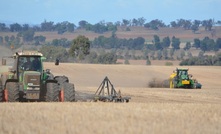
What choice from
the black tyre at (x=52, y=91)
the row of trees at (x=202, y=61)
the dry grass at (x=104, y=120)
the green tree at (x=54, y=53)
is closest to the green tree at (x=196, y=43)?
the row of trees at (x=202, y=61)

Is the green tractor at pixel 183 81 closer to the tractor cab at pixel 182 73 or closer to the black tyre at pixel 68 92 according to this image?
the tractor cab at pixel 182 73

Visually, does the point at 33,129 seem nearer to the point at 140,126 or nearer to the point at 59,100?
the point at 140,126

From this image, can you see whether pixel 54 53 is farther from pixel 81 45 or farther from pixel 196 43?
pixel 196 43

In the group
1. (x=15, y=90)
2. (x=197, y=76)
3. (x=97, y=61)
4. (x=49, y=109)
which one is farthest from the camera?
(x=97, y=61)

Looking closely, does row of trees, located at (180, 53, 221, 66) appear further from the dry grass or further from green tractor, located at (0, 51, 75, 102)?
the dry grass

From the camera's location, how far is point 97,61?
11100 cm

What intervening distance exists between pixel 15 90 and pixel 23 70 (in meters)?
1.23

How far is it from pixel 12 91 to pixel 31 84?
0.80 meters

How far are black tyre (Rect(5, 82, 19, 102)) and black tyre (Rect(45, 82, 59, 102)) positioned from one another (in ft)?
4.02

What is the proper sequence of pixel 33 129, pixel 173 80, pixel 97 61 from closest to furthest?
1. pixel 33 129
2. pixel 173 80
3. pixel 97 61

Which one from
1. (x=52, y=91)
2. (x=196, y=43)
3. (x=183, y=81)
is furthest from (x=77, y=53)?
(x=196, y=43)

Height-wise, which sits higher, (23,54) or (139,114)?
(23,54)

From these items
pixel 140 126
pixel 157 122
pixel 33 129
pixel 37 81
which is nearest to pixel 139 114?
pixel 157 122

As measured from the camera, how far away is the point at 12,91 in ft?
74.7
